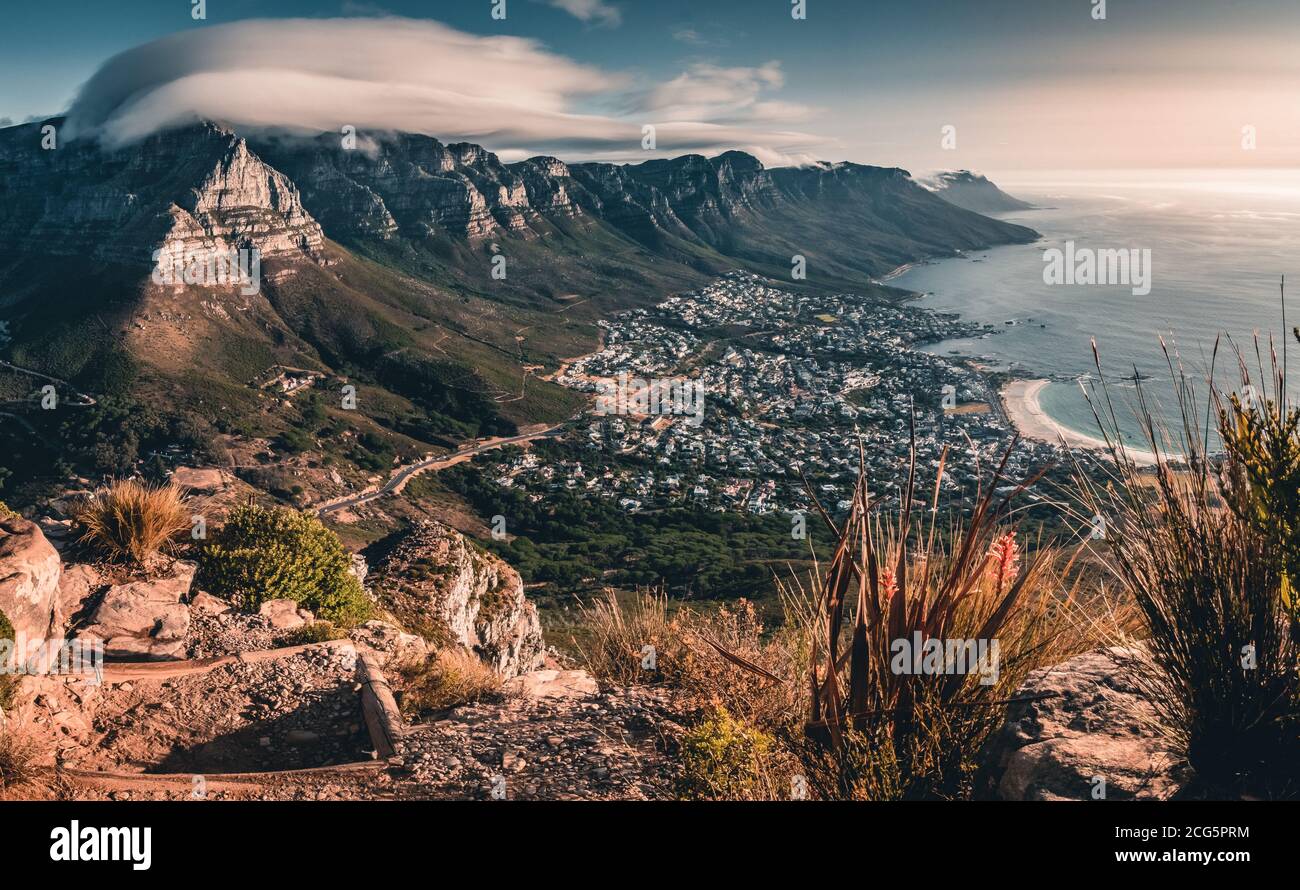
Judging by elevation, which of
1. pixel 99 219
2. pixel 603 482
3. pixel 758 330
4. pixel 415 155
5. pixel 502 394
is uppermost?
pixel 415 155

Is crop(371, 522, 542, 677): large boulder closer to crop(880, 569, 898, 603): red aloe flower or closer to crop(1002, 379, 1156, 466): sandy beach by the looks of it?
crop(880, 569, 898, 603): red aloe flower

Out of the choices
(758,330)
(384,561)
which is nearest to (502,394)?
(758,330)

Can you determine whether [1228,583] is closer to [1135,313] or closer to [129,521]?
[129,521]

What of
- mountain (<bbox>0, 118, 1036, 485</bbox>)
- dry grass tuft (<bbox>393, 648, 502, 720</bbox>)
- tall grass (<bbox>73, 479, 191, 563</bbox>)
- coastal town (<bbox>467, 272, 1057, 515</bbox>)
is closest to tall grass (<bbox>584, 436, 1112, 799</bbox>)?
dry grass tuft (<bbox>393, 648, 502, 720</bbox>)

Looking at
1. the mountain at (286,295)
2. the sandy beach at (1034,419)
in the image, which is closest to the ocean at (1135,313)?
the sandy beach at (1034,419)

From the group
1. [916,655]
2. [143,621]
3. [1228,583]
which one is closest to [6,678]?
[143,621]

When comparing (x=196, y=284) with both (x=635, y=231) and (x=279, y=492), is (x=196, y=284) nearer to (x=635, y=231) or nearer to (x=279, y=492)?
(x=279, y=492)
